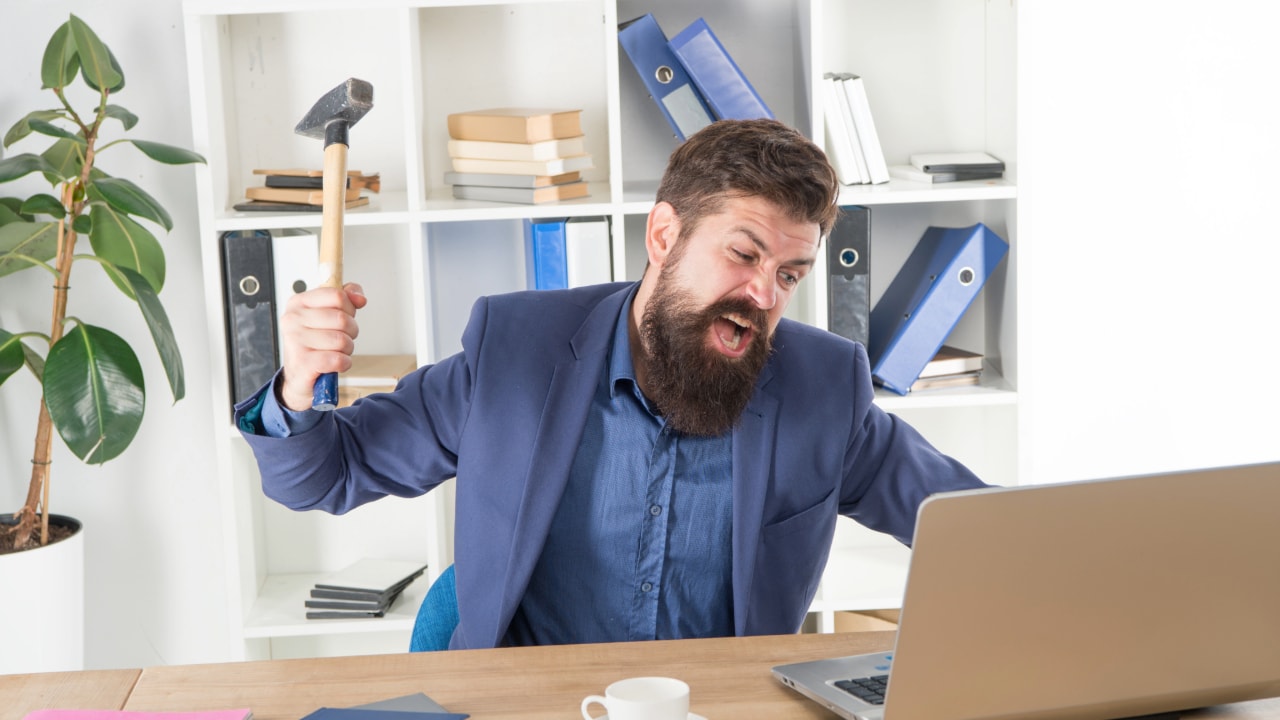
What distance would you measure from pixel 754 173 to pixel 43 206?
1.65 metres

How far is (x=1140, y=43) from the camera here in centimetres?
288

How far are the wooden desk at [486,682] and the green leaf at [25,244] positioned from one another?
137 cm

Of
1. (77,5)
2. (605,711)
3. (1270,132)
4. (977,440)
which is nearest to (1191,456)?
(977,440)

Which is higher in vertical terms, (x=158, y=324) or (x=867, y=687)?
(x=158, y=324)

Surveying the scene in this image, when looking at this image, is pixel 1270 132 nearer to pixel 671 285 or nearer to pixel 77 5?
pixel 671 285

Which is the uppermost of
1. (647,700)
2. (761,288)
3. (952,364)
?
(761,288)

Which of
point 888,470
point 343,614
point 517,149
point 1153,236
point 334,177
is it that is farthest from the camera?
point 1153,236

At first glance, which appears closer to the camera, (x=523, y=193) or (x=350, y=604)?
(x=523, y=193)

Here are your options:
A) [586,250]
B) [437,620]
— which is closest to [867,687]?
[437,620]

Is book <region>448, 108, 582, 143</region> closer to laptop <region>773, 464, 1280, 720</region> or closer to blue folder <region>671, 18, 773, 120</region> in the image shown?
blue folder <region>671, 18, 773, 120</region>

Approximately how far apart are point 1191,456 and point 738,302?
195 centimetres

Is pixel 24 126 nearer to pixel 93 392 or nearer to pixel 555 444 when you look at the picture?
pixel 93 392

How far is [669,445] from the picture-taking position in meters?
1.65

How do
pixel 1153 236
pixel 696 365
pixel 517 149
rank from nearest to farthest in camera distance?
1. pixel 696 365
2. pixel 517 149
3. pixel 1153 236
